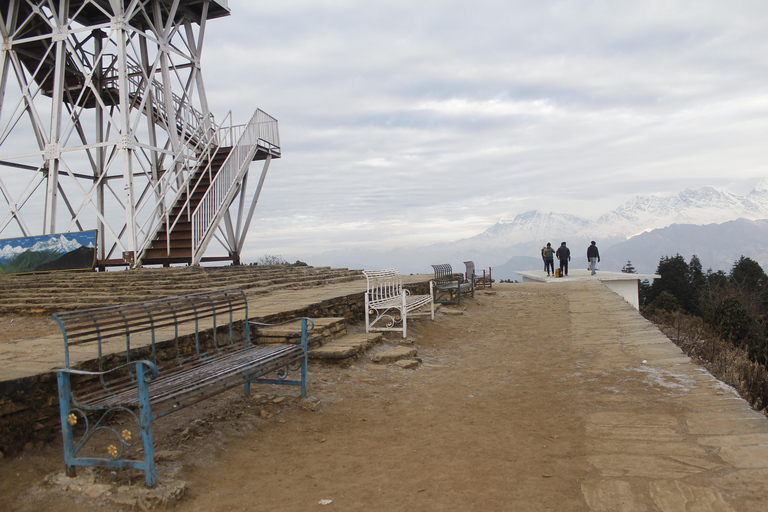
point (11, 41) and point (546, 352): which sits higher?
point (11, 41)

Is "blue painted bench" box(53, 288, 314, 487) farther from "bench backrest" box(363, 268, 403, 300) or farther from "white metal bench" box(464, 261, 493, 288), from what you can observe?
"white metal bench" box(464, 261, 493, 288)

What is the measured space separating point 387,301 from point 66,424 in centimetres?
518

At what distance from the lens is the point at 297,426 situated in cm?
399

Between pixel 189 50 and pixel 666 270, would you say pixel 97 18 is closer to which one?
pixel 189 50

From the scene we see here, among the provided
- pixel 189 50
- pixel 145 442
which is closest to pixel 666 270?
pixel 189 50

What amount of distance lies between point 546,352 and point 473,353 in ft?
3.19

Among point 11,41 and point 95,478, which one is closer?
point 95,478

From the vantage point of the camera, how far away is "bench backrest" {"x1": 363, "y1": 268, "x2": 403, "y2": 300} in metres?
7.87

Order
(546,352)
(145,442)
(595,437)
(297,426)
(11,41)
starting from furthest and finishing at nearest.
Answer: (11,41)
(546,352)
(297,426)
(595,437)
(145,442)

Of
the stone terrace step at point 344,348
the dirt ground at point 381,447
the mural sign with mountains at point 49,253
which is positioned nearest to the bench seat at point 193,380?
the dirt ground at point 381,447

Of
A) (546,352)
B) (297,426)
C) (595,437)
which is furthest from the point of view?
(546,352)

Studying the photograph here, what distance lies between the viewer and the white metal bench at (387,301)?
293 inches

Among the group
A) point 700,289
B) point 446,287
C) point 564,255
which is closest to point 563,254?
point 564,255

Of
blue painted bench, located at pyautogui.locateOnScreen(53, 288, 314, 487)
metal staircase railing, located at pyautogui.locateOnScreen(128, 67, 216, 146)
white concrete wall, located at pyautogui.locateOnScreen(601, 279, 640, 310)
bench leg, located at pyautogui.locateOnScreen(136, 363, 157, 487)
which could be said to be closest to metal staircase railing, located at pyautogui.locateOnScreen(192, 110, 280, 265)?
metal staircase railing, located at pyautogui.locateOnScreen(128, 67, 216, 146)
